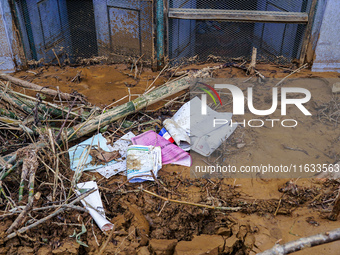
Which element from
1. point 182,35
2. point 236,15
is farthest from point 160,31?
point 236,15

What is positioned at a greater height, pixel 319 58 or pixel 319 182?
pixel 319 58

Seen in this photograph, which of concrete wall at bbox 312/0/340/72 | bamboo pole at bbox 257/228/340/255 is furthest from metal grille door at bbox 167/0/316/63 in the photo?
bamboo pole at bbox 257/228/340/255

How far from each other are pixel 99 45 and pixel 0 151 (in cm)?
246

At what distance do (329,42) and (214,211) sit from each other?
9.73ft

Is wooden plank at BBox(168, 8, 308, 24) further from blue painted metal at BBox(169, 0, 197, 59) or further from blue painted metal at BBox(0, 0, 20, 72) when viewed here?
blue painted metal at BBox(0, 0, 20, 72)

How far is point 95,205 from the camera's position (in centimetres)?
221

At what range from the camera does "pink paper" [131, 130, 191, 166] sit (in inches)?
105

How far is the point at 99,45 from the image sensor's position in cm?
455

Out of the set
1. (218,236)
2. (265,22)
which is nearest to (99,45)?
(265,22)

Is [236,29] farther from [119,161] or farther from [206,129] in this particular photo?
[119,161]

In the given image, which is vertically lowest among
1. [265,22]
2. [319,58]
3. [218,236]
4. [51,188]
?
[218,236]

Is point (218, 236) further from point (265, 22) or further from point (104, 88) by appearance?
point (265, 22)

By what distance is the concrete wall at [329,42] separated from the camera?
3.76 metres

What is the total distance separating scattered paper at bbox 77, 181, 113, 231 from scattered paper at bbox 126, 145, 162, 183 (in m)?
0.29
